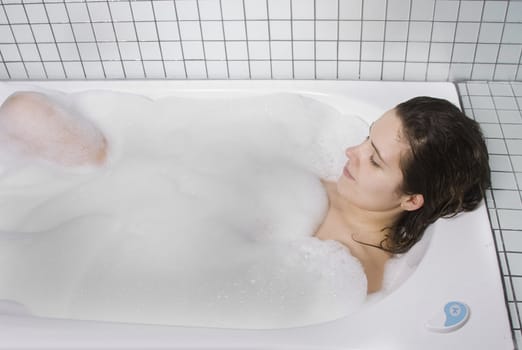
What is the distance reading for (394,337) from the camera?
3.50 feet

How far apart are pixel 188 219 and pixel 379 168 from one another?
477 mm

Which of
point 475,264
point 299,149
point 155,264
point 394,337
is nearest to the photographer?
point 394,337

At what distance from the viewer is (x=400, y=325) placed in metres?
1.08

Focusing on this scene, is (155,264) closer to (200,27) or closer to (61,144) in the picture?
(61,144)

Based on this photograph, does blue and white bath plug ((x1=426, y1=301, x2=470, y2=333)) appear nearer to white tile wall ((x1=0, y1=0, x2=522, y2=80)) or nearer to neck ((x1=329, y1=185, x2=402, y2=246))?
neck ((x1=329, y1=185, x2=402, y2=246))

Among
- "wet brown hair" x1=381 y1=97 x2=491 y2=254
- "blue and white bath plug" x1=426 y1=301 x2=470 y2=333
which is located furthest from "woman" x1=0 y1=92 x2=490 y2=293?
"blue and white bath plug" x1=426 y1=301 x2=470 y2=333

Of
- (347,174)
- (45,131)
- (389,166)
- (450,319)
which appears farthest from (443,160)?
(45,131)

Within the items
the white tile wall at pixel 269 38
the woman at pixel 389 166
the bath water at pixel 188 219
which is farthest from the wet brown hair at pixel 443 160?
the white tile wall at pixel 269 38

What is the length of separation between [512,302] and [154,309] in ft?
2.30

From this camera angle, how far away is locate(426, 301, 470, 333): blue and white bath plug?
3.49 ft

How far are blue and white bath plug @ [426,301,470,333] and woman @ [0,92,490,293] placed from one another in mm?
241

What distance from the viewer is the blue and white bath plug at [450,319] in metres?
1.06

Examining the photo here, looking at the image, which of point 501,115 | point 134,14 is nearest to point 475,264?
point 501,115

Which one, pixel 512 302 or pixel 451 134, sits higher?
pixel 451 134
